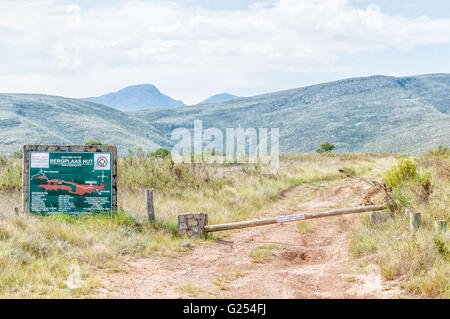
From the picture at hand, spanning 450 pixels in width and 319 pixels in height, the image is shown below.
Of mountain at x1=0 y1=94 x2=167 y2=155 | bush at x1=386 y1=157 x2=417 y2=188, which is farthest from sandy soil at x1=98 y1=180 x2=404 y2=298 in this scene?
mountain at x1=0 y1=94 x2=167 y2=155

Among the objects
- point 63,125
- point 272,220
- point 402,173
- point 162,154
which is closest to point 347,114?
point 63,125

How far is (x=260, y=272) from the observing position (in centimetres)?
705

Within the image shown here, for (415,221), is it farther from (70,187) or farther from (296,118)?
(296,118)

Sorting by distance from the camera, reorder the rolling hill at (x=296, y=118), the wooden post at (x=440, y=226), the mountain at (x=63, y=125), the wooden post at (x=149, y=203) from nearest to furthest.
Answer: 1. the wooden post at (x=440, y=226)
2. the wooden post at (x=149, y=203)
3. the mountain at (x=63, y=125)
4. the rolling hill at (x=296, y=118)

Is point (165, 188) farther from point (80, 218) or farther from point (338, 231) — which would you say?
point (338, 231)

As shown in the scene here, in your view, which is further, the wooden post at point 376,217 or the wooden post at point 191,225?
the wooden post at point 191,225

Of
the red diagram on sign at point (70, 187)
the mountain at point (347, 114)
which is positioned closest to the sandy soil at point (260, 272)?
the red diagram on sign at point (70, 187)

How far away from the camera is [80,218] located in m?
9.52

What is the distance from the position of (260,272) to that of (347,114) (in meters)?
114

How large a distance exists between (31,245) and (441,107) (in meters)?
143

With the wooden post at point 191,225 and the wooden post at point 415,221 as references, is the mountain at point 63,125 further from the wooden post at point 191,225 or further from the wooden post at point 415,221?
the wooden post at point 415,221

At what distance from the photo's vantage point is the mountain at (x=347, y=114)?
84.1 metres

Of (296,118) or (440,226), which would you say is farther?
(296,118)

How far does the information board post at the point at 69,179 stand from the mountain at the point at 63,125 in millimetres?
50663
